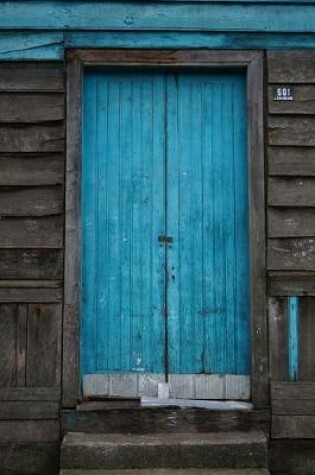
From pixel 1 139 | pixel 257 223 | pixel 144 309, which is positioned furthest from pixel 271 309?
pixel 1 139

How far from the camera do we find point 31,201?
4.77 meters

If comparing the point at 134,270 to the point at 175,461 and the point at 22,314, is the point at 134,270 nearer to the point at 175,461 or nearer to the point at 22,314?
the point at 22,314

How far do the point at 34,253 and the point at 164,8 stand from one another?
2.05 metres

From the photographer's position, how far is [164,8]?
486 cm

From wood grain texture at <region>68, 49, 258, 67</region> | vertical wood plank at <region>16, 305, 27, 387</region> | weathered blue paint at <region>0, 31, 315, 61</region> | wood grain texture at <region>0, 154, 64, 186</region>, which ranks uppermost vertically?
weathered blue paint at <region>0, 31, 315, 61</region>

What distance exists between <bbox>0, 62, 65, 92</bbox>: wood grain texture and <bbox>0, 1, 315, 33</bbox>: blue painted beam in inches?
11.5

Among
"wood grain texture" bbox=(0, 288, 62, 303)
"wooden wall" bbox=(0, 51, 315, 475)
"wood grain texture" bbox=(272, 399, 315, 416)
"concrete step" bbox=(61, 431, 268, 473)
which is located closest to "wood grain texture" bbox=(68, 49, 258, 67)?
"wooden wall" bbox=(0, 51, 315, 475)

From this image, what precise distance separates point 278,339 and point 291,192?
1.08 meters

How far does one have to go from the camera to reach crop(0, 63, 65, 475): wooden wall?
15.2ft

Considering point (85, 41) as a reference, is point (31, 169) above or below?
below

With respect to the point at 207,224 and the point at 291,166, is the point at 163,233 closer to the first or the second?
the point at 207,224

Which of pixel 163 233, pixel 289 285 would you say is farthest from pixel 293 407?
pixel 163 233

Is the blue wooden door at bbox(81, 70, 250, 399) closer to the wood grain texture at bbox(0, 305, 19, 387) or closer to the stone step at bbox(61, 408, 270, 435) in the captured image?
the stone step at bbox(61, 408, 270, 435)

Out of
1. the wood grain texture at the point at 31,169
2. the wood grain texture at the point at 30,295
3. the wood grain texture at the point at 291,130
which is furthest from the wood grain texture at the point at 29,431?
the wood grain texture at the point at 291,130
